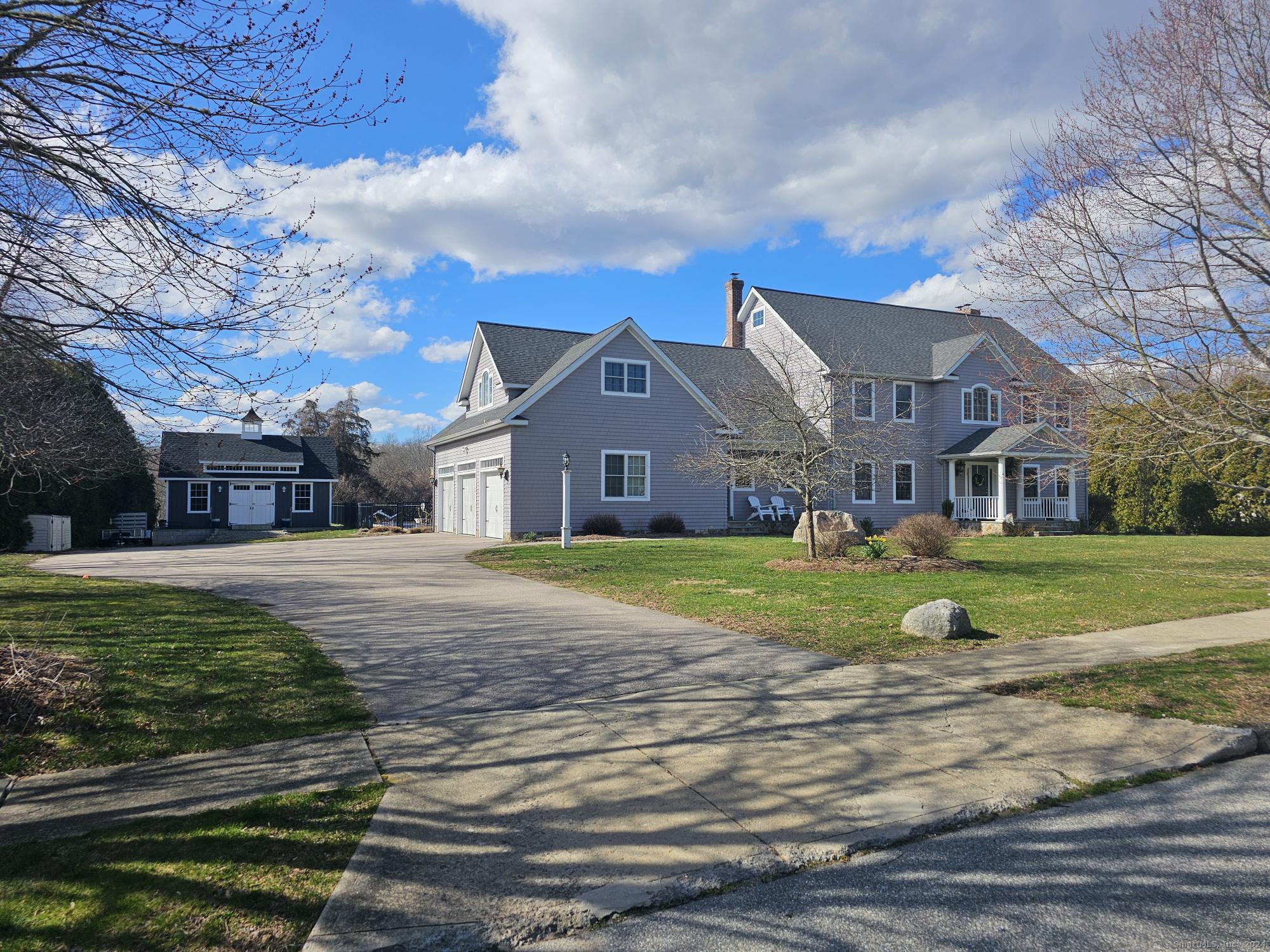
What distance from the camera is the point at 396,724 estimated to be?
17.3 ft

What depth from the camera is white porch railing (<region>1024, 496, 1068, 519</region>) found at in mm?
30266

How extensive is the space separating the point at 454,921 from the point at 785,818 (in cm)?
176

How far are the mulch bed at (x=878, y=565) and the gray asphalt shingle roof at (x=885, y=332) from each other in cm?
1342

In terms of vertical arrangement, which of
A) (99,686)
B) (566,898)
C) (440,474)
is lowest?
(566,898)

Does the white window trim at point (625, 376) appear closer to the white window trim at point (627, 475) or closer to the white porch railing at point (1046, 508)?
the white window trim at point (627, 475)

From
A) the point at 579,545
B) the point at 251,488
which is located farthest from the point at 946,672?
the point at 251,488

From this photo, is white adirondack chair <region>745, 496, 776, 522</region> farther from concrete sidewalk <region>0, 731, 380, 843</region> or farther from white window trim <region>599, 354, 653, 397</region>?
concrete sidewalk <region>0, 731, 380, 843</region>

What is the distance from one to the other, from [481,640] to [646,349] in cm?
1882

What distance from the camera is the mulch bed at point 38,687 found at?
4965 mm

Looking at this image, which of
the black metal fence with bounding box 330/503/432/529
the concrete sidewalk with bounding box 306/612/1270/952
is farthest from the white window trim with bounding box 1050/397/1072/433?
the black metal fence with bounding box 330/503/432/529

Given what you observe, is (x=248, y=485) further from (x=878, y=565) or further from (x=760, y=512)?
(x=878, y=565)

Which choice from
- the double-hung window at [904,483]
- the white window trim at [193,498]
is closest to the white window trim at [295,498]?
the white window trim at [193,498]

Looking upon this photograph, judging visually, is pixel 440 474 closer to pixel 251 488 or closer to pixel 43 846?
pixel 251 488

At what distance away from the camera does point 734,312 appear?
1351 inches
